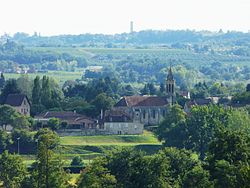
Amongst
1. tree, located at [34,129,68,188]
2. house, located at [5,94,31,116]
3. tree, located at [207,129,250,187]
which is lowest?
house, located at [5,94,31,116]

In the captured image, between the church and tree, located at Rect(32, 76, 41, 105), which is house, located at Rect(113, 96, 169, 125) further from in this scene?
tree, located at Rect(32, 76, 41, 105)

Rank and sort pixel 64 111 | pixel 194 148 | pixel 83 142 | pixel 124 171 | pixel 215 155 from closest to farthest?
pixel 215 155 → pixel 124 171 → pixel 194 148 → pixel 83 142 → pixel 64 111

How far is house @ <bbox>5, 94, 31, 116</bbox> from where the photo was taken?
12338 cm

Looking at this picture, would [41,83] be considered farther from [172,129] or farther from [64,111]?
[172,129]

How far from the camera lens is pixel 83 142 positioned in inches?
4247

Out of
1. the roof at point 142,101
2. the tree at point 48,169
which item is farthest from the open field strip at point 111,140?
the tree at point 48,169

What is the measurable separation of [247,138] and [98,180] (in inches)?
358

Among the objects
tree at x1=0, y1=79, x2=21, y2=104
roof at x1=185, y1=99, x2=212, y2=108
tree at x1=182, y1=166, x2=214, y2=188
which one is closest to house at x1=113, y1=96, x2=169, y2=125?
roof at x1=185, y1=99, x2=212, y2=108

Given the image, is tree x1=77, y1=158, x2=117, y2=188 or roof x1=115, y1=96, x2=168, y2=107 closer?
tree x1=77, y1=158, x2=117, y2=188

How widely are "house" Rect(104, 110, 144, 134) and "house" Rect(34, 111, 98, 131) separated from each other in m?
1.45

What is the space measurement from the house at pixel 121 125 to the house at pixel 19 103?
10493mm

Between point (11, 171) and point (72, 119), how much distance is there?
139 ft

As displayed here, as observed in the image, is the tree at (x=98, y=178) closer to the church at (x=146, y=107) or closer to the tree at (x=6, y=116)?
the tree at (x=6, y=116)

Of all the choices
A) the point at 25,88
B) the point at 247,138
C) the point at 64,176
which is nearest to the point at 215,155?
the point at 247,138
